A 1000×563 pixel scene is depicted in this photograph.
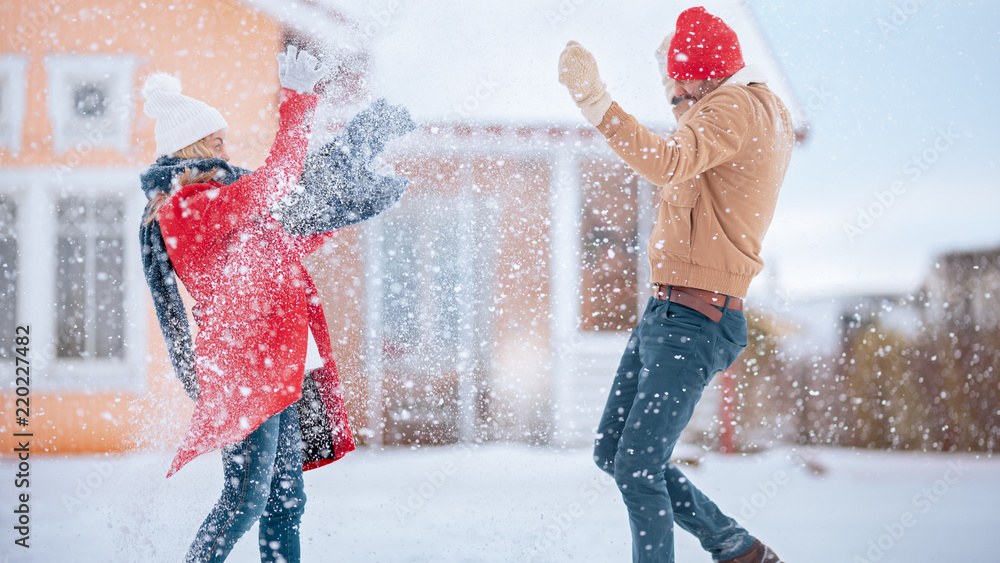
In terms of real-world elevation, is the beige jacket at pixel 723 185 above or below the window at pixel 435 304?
above

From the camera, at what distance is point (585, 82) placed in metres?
1.26

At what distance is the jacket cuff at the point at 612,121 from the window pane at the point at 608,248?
2613 millimetres

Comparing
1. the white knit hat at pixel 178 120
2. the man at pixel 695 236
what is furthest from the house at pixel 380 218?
the man at pixel 695 236

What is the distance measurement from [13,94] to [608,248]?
11.7 ft

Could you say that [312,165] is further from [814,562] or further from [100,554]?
[814,562]

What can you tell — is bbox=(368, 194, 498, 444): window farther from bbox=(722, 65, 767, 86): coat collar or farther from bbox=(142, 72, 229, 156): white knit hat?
bbox=(722, 65, 767, 86): coat collar

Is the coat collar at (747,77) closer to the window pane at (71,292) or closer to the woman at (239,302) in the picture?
the woman at (239,302)

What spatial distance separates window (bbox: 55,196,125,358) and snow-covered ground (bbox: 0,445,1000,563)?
26.7 inches

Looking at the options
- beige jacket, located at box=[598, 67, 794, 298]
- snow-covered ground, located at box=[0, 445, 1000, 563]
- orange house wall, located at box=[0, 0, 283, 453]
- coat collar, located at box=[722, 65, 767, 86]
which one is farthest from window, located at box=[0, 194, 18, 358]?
coat collar, located at box=[722, 65, 767, 86]

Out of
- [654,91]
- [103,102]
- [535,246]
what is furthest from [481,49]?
[103,102]

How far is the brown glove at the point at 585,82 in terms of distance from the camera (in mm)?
1252

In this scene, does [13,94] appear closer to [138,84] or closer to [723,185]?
[138,84]

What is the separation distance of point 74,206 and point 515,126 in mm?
2559

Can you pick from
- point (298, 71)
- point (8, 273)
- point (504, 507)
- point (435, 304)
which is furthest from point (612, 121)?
point (8, 273)
